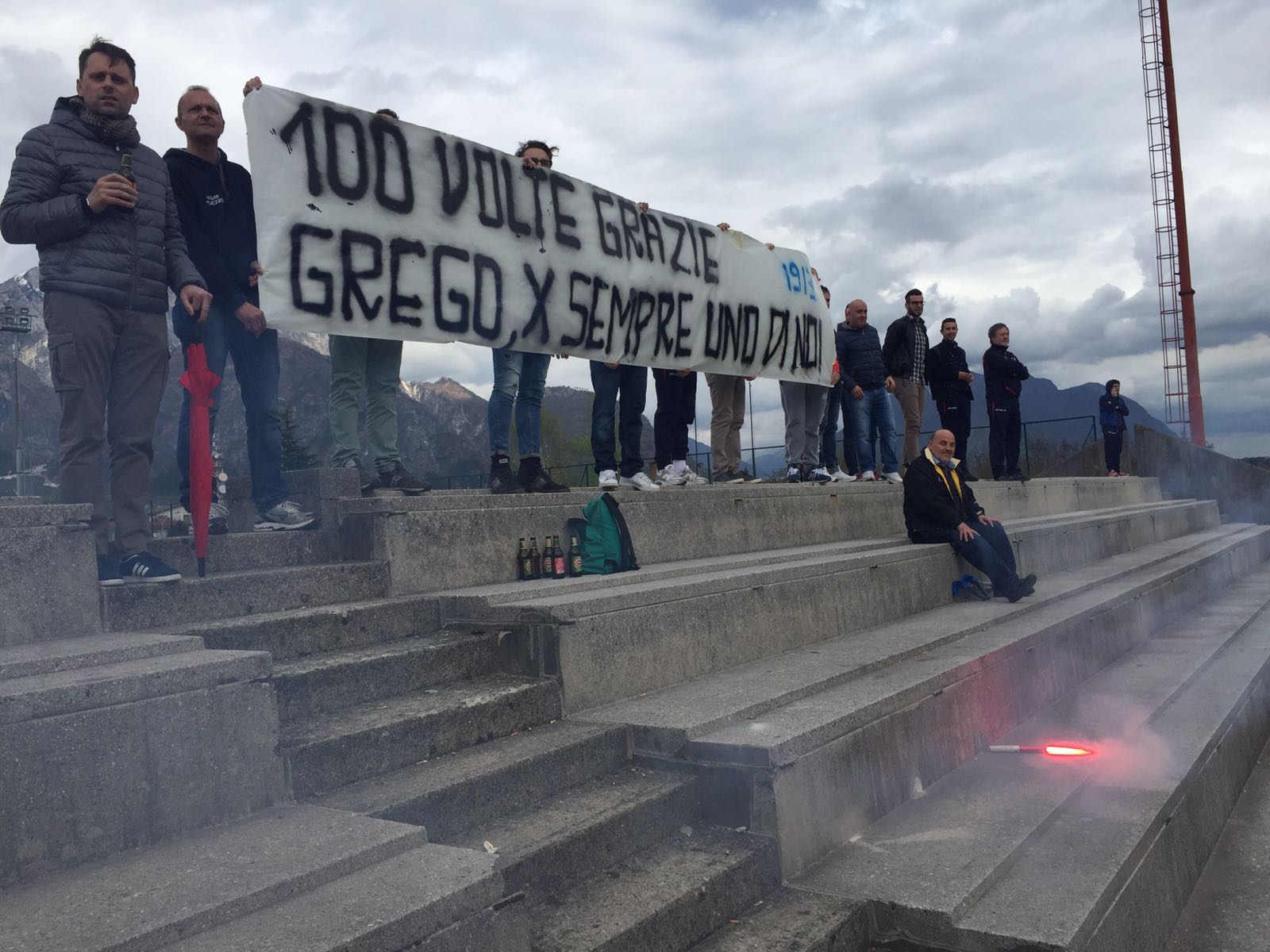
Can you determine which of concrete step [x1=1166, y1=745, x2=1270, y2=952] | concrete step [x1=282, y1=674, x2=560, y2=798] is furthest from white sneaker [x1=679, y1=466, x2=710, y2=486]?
concrete step [x1=1166, y1=745, x2=1270, y2=952]

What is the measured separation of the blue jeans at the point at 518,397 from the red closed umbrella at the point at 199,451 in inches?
85.7

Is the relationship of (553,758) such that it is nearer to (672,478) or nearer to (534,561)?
(534,561)

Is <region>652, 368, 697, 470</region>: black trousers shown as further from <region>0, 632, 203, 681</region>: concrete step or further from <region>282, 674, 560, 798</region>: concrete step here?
<region>0, 632, 203, 681</region>: concrete step

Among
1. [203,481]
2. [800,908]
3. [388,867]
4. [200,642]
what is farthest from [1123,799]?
[203,481]

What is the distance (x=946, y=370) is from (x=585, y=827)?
10.3 metres

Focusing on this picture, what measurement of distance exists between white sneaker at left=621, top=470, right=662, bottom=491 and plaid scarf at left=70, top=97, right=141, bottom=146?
13.1ft

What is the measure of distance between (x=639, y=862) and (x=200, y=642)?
1.69 meters

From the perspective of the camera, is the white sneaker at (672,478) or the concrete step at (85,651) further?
the white sneaker at (672,478)

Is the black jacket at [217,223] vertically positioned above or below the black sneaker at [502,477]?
above

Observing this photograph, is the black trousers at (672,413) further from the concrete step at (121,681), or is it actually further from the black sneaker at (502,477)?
the concrete step at (121,681)

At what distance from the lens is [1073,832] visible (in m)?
3.96

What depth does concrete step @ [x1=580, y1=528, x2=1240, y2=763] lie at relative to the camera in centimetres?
394

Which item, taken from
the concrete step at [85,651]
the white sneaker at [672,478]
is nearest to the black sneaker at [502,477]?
the white sneaker at [672,478]

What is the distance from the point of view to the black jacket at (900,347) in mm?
11039
